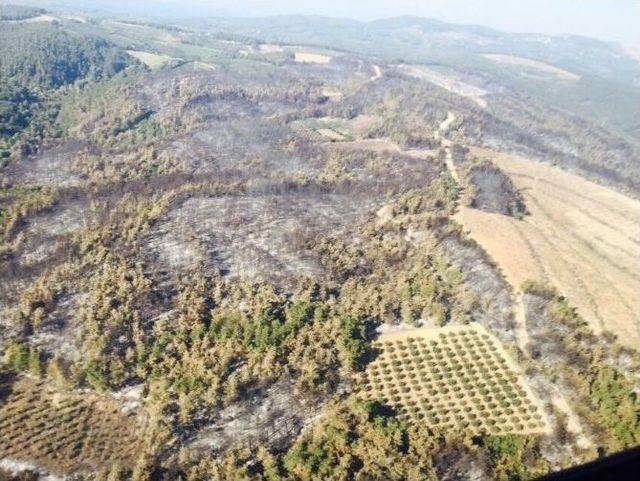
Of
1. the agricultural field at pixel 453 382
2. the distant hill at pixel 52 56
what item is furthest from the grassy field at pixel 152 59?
the agricultural field at pixel 453 382

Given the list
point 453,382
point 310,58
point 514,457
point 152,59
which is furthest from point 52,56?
Answer: point 514,457

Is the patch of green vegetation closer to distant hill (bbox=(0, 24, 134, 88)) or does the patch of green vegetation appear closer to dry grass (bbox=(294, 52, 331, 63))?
distant hill (bbox=(0, 24, 134, 88))

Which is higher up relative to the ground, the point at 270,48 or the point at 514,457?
the point at 270,48

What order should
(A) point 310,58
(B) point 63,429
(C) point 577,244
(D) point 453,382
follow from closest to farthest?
(B) point 63,429, (D) point 453,382, (C) point 577,244, (A) point 310,58

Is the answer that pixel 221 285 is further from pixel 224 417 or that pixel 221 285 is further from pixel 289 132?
pixel 289 132

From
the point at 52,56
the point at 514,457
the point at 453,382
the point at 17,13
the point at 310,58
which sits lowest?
the point at 453,382

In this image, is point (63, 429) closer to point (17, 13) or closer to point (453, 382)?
point (453, 382)
